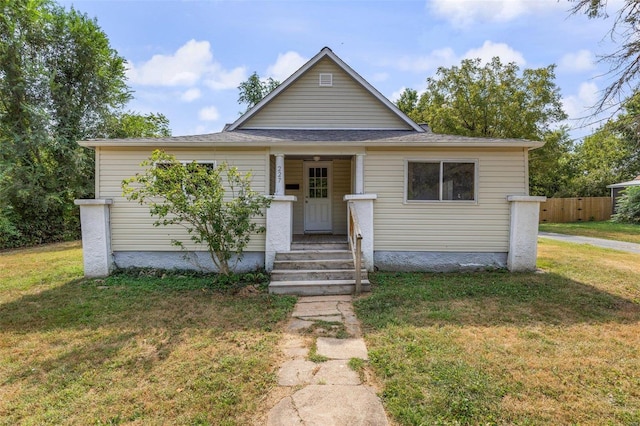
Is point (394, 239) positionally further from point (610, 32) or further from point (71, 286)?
point (71, 286)

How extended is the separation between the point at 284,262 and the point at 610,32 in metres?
7.71

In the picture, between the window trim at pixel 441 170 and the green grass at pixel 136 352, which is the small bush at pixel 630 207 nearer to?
the window trim at pixel 441 170

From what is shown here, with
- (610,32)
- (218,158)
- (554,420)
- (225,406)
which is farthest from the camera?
(218,158)

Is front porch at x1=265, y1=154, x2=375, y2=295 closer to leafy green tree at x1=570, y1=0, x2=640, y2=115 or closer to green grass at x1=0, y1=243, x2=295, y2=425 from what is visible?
green grass at x1=0, y1=243, x2=295, y2=425

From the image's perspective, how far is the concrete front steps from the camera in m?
5.91

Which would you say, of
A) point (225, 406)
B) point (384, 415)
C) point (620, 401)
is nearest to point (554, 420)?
point (620, 401)

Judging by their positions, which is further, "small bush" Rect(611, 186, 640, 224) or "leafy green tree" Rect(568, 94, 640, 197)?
"leafy green tree" Rect(568, 94, 640, 197)

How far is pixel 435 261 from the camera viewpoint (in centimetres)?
739

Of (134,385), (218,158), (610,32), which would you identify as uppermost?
(610,32)

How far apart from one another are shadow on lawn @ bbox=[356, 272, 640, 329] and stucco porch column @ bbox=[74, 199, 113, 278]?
583 centimetres

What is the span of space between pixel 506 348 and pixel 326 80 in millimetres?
8481

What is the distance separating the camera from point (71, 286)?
6461 mm

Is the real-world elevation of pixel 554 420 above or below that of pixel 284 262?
below

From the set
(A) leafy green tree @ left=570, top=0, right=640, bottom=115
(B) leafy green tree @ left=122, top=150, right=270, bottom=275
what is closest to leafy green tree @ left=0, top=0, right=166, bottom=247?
(B) leafy green tree @ left=122, top=150, right=270, bottom=275
